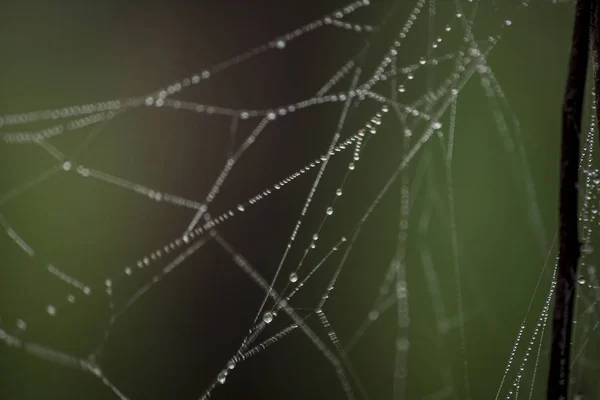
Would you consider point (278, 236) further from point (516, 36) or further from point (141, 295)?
point (516, 36)

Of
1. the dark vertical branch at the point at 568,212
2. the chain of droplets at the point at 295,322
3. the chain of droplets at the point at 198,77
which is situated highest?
the chain of droplets at the point at 198,77

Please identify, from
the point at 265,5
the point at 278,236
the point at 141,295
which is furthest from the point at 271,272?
the point at 265,5

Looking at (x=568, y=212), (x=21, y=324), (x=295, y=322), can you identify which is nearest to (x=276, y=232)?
(x=295, y=322)

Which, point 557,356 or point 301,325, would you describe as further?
point 301,325

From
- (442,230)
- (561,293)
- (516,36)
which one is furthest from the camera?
(442,230)

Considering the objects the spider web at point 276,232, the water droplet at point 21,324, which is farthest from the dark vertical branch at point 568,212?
the water droplet at point 21,324

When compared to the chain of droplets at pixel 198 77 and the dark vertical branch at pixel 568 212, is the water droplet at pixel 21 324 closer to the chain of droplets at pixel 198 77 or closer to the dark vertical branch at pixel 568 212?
the chain of droplets at pixel 198 77
